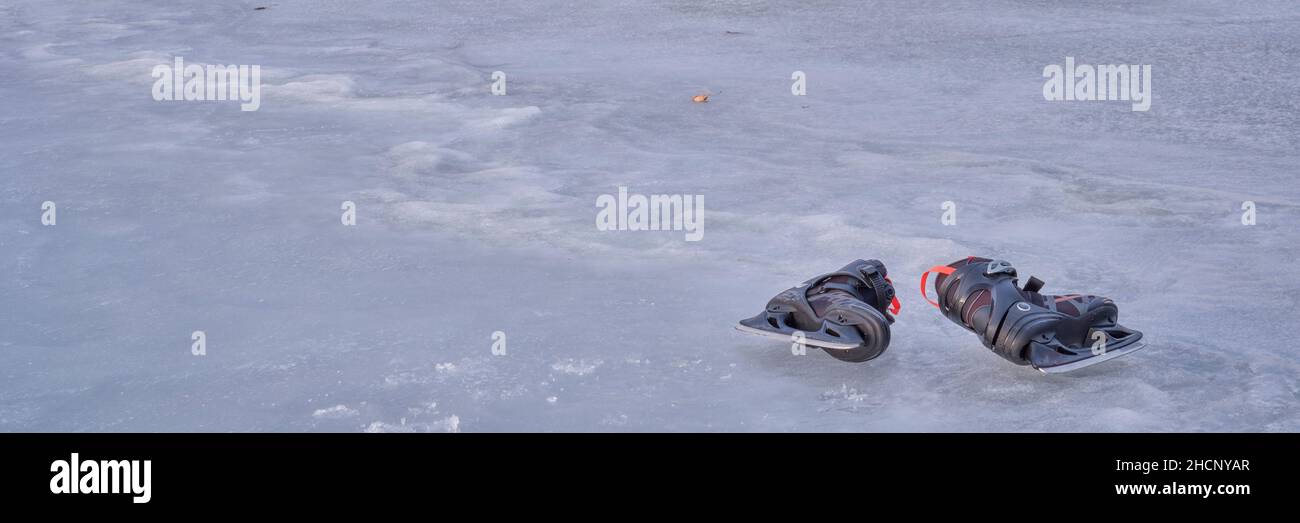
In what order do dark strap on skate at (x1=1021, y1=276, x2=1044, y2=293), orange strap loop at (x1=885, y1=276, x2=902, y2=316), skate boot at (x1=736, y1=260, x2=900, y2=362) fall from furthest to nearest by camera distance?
orange strap loop at (x1=885, y1=276, x2=902, y2=316) → dark strap on skate at (x1=1021, y1=276, x2=1044, y2=293) → skate boot at (x1=736, y1=260, x2=900, y2=362)

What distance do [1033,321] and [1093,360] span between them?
0.15m

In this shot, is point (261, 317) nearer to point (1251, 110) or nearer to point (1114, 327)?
point (1114, 327)

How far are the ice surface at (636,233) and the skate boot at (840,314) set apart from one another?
0.24 feet

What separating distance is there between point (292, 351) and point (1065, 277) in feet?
6.78

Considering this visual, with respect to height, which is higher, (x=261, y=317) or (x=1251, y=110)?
(x=1251, y=110)

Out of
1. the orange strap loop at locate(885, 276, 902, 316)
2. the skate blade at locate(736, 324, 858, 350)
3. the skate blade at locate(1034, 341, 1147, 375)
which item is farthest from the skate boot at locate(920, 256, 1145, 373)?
the skate blade at locate(736, 324, 858, 350)

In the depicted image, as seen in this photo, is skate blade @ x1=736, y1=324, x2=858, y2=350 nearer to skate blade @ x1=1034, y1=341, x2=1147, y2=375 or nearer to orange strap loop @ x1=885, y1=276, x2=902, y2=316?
orange strap loop @ x1=885, y1=276, x2=902, y2=316

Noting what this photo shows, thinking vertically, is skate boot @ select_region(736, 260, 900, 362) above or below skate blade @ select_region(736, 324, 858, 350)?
above

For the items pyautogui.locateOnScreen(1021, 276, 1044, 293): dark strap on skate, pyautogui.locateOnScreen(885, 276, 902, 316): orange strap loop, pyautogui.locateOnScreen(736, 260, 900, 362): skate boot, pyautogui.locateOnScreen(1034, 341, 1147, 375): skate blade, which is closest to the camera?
pyautogui.locateOnScreen(1034, 341, 1147, 375): skate blade

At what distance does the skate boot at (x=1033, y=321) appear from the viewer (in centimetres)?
285

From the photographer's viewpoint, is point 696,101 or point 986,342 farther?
point 696,101

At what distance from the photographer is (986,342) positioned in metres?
2.94

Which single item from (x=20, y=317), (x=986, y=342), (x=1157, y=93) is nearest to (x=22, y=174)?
(x=20, y=317)

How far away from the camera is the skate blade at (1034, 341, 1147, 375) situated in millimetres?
2814
